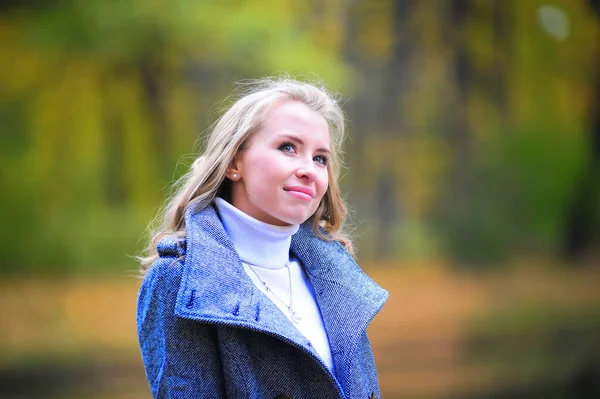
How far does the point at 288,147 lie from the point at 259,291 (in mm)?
346

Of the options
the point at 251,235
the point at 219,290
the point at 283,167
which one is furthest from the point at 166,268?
the point at 283,167

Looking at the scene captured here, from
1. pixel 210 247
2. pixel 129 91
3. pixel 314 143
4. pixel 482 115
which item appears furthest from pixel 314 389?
pixel 482 115

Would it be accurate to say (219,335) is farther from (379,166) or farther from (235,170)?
(379,166)

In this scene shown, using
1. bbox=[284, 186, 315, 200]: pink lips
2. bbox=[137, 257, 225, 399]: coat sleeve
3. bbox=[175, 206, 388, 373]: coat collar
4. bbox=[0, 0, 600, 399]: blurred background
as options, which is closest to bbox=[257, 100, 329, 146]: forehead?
bbox=[284, 186, 315, 200]: pink lips

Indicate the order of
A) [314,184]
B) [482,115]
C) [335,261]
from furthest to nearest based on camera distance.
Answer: [482,115], [335,261], [314,184]

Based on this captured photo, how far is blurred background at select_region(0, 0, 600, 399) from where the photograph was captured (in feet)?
20.4

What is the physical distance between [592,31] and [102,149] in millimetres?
5044

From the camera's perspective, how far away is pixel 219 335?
157cm

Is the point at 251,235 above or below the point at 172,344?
above

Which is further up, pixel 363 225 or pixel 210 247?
pixel 210 247

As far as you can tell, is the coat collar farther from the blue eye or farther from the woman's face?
the blue eye

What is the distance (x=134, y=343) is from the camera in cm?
627

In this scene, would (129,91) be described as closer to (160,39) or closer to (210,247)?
(160,39)

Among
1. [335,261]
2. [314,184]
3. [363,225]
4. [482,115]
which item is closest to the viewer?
[314,184]
